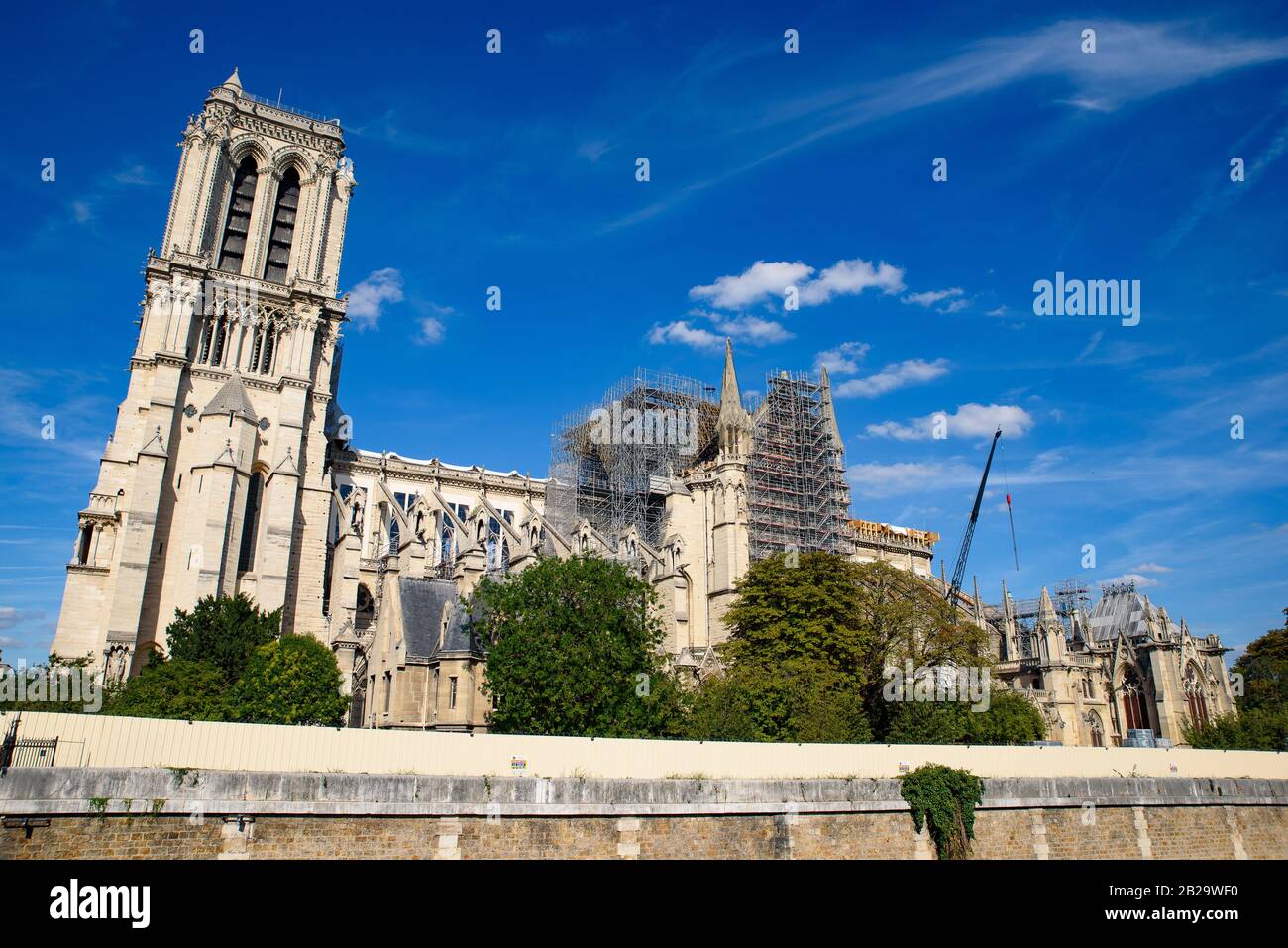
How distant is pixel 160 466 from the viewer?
128 ft

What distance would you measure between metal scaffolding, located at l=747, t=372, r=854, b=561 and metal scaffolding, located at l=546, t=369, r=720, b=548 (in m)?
4.14

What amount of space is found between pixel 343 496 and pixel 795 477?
28010 millimetres

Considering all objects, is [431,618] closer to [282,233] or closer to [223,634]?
[223,634]

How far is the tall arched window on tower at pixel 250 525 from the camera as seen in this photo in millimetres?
41875

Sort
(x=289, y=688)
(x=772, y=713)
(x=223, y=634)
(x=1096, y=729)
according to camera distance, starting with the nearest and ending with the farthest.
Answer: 1. (x=772, y=713)
2. (x=289, y=688)
3. (x=223, y=634)
4. (x=1096, y=729)

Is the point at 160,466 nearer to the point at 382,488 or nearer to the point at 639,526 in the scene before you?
the point at 382,488

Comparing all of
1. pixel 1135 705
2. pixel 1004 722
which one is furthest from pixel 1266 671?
pixel 1004 722

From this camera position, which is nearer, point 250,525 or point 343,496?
point 250,525

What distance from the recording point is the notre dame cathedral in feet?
126

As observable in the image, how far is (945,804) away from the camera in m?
19.4

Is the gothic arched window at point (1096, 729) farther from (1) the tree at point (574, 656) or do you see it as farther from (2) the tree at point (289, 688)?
(2) the tree at point (289, 688)

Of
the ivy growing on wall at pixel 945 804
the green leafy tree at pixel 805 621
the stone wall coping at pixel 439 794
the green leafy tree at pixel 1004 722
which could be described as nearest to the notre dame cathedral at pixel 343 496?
the green leafy tree at pixel 805 621

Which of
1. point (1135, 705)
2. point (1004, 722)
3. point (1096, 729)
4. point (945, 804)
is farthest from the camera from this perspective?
point (1135, 705)

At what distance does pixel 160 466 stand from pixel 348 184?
68.8ft
